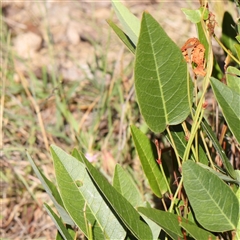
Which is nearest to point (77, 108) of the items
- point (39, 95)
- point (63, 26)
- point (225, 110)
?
point (39, 95)

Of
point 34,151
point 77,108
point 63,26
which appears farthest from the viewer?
point 63,26

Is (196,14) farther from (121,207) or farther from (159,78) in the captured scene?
(121,207)

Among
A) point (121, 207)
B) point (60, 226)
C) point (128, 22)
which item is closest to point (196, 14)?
point (128, 22)

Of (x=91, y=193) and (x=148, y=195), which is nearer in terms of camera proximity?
(x=91, y=193)

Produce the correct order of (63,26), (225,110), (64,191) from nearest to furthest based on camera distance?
(225,110)
(64,191)
(63,26)

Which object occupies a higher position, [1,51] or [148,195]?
[1,51]

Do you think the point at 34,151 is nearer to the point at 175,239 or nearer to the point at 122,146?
the point at 122,146

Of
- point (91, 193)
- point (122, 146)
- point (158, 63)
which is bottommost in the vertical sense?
point (122, 146)
